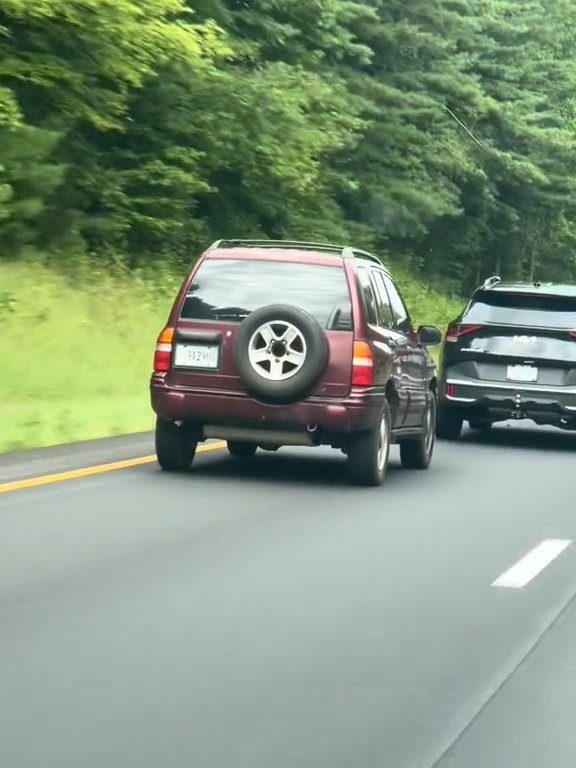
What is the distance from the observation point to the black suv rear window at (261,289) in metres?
14.2

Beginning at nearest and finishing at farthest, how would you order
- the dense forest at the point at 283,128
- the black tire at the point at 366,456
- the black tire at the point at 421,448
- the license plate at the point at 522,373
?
1. the black tire at the point at 366,456
2. the black tire at the point at 421,448
3. the license plate at the point at 522,373
4. the dense forest at the point at 283,128

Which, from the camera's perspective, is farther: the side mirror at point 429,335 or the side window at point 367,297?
the side mirror at point 429,335

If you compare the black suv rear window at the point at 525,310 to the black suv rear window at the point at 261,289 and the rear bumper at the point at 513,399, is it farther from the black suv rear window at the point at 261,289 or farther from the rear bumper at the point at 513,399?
the black suv rear window at the point at 261,289

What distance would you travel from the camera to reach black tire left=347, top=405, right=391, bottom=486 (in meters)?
14.3

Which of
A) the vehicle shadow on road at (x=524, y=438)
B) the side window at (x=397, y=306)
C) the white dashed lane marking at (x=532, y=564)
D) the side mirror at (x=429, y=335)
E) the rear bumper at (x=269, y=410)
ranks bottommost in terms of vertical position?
the vehicle shadow on road at (x=524, y=438)

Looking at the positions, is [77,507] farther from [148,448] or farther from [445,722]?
[445,722]

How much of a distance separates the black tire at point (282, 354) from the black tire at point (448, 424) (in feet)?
20.2

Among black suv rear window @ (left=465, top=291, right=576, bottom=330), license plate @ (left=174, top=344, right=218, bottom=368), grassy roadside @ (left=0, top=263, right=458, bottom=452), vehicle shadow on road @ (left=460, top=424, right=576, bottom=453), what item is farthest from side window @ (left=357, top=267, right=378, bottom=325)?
vehicle shadow on road @ (left=460, top=424, right=576, bottom=453)

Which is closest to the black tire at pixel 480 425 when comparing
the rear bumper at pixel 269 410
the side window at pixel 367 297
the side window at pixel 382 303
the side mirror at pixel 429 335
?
the side mirror at pixel 429 335

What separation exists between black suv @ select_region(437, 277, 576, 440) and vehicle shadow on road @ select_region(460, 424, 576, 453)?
47 centimetres

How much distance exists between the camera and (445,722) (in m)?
6.47

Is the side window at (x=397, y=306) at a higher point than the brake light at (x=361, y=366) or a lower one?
higher

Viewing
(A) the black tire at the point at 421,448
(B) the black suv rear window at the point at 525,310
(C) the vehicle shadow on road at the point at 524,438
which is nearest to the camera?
(A) the black tire at the point at 421,448

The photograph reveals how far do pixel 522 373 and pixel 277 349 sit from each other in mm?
6075
